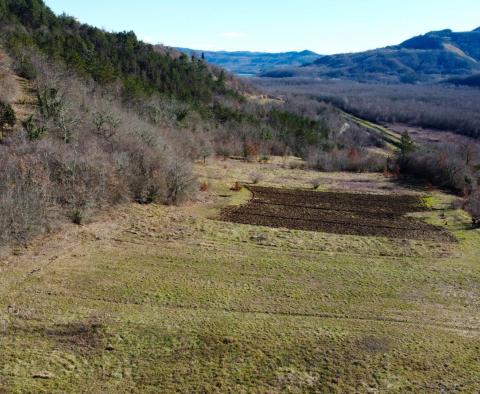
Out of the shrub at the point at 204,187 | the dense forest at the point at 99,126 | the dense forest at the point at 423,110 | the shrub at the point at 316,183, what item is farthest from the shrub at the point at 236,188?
the dense forest at the point at 423,110

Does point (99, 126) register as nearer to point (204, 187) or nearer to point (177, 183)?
point (177, 183)

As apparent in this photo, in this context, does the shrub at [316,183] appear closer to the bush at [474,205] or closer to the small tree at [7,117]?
the bush at [474,205]

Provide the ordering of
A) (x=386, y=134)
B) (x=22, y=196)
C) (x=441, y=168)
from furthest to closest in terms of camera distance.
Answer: (x=386, y=134), (x=441, y=168), (x=22, y=196)

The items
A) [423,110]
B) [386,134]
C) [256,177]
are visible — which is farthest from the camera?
[423,110]

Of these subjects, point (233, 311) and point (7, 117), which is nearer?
point (233, 311)

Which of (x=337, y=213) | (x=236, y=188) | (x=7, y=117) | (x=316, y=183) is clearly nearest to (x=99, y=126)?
(x=7, y=117)

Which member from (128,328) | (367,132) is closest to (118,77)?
(128,328)

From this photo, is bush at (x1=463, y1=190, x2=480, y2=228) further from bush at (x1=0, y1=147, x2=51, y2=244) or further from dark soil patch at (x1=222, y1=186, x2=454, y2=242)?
bush at (x1=0, y1=147, x2=51, y2=244)

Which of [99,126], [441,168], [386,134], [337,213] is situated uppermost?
[386,134]
